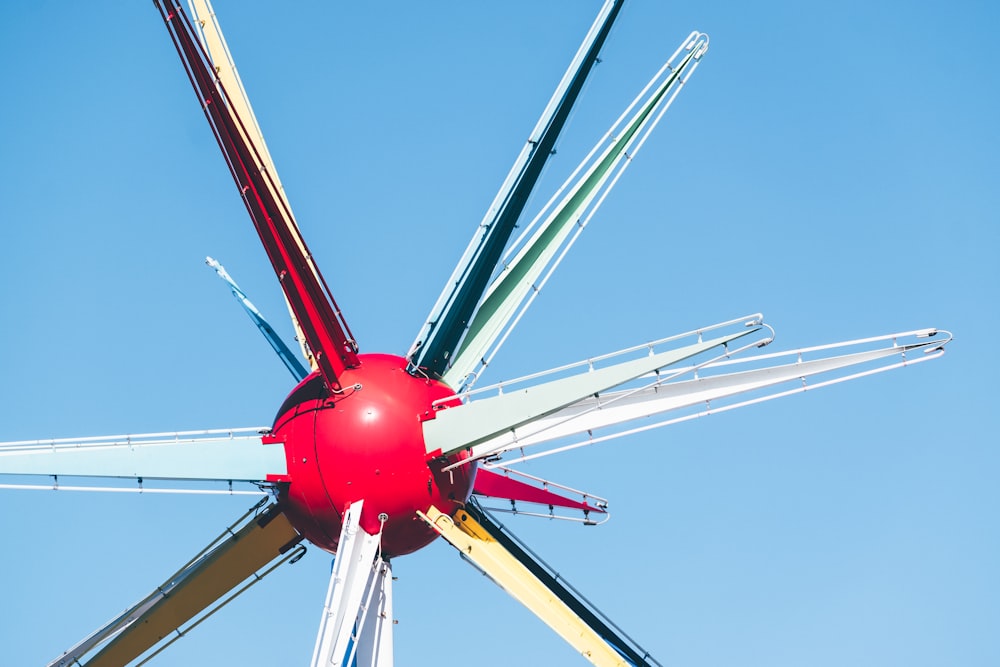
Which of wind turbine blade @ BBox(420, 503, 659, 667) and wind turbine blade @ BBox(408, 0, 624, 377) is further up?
wind turbine blade @ BBox(408, 0, 624, 377)

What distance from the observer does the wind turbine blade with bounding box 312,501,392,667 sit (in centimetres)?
4841

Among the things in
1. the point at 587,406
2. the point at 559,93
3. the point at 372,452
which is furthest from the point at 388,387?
the point at 559,93

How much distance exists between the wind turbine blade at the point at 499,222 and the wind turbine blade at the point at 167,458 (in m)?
5.93

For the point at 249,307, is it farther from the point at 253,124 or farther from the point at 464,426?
the point at 464,426

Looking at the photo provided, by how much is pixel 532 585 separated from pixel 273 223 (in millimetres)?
13853

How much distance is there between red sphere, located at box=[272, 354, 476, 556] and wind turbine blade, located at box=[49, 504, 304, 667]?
1.96 metres

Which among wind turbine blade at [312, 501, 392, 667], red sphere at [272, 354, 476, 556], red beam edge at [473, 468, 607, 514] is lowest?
wind turbine blade at [312, 501, 392, 667]

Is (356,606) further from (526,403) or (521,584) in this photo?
(526,403)

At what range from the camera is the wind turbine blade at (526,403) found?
4834 centimetres

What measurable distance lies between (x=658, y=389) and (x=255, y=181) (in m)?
15.0

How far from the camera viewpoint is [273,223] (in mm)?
50562

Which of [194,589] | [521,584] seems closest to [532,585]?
[521,584]

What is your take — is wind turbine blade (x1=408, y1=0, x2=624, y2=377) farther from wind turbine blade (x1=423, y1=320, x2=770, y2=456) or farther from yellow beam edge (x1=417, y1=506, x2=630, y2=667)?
yellow beam edge (x1=417, y1=506, x2=630, y2=667)

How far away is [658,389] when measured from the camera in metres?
55.1
